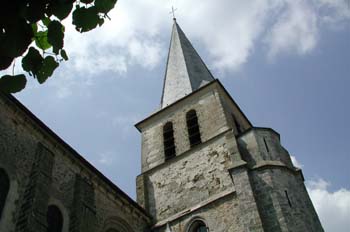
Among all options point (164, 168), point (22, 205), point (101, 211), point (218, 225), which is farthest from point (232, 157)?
point (22, 205)

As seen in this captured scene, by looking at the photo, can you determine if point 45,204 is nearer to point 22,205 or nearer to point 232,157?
point 22,205

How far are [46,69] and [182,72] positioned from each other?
19648 millimetres

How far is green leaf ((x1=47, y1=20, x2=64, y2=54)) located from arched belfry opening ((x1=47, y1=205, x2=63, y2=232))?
343 inches

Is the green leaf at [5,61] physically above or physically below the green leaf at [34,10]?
Result: below

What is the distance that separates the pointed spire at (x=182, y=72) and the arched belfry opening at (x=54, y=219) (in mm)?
10293

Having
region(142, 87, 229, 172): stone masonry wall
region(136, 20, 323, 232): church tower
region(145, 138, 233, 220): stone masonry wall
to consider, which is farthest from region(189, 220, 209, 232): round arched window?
region(142, 87, 229, 172): stone masonry wall

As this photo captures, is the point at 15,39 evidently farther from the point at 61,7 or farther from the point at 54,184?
the point at 54,184

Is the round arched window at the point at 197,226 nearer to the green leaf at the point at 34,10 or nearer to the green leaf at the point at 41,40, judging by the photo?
the green leaf at the point at 41,40

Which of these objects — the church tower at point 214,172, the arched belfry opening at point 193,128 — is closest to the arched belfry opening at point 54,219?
the church tower at point 214,172

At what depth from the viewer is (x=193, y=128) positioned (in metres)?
17.8

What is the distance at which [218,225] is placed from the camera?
12977 millimetres

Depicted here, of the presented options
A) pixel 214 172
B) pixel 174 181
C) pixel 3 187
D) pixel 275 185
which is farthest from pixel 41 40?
pixel 174 181

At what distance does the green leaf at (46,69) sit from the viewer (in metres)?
2.90

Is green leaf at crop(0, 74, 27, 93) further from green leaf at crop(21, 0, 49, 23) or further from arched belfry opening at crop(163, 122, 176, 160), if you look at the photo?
arched belfry opening at crop(163, 122, 176, 160)
